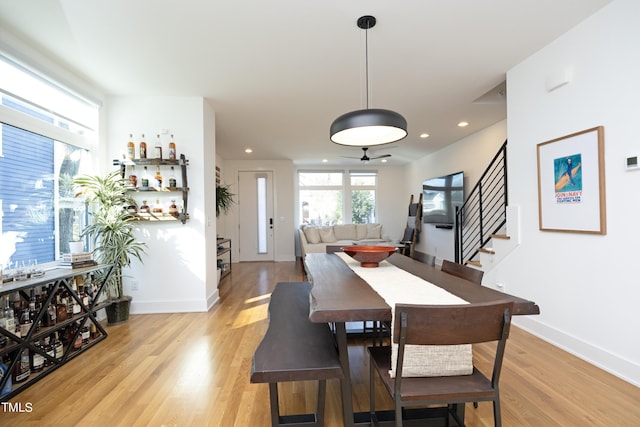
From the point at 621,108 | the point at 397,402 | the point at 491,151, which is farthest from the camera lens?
the point at 491,151

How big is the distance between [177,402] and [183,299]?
1.96m

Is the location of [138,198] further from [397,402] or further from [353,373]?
[397,402]

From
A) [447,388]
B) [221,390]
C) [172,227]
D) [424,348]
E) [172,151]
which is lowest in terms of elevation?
[221,390]

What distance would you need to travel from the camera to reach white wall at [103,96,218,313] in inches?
142

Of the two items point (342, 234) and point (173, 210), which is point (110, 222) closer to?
point (173, 210)

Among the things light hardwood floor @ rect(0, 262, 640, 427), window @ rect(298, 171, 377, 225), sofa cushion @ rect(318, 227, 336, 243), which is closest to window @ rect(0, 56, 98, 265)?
light hardwood floor @ rect(0, 262, 640, 427)

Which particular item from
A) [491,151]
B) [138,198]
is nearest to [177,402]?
[138,198]

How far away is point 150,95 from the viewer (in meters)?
3.60

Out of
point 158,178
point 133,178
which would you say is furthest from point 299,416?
point 133,178

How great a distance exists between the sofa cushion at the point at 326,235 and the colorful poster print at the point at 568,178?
5257 millimetres

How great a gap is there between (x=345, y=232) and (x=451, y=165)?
9.70 ft

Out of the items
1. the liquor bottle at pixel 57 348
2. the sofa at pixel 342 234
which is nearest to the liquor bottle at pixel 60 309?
the liquor bottle at pixel 57 348

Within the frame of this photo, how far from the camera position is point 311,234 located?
281 inches

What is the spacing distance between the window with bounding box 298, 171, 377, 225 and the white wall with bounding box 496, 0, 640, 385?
5.78 metres
